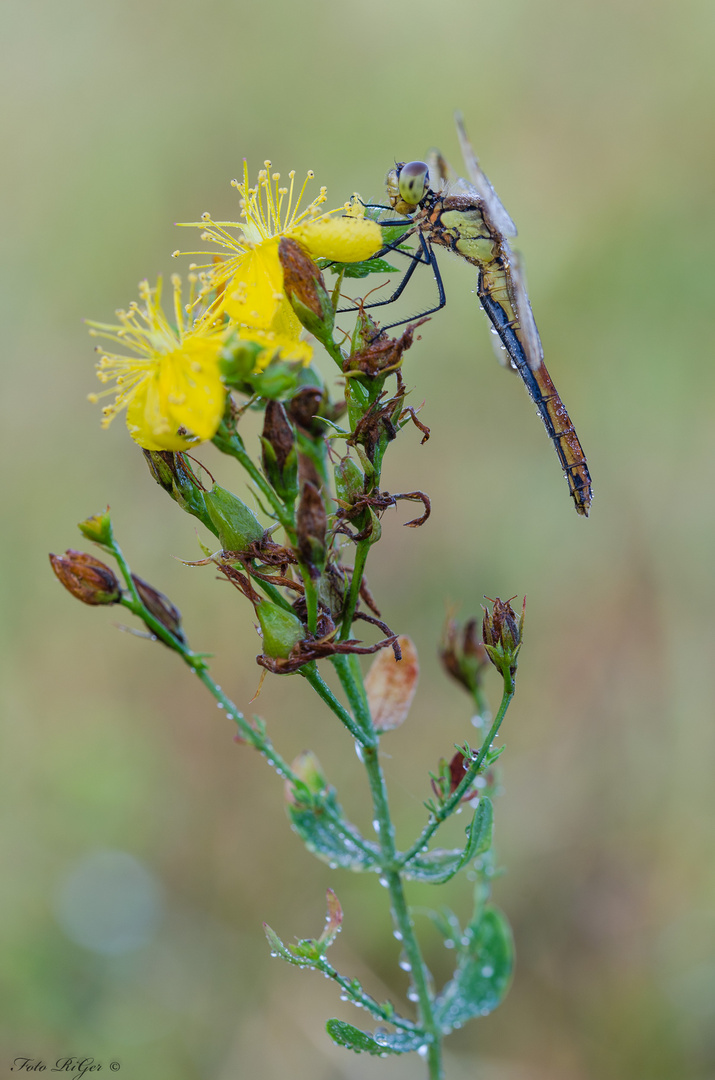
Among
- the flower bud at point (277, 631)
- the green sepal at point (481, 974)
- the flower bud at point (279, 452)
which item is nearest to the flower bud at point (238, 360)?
the flower bud at point (279, 452)

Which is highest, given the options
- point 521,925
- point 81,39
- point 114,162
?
point 81,39

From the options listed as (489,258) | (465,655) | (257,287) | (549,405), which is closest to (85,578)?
(257,287)

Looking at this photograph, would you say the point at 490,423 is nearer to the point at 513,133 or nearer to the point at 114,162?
the point at 513,133

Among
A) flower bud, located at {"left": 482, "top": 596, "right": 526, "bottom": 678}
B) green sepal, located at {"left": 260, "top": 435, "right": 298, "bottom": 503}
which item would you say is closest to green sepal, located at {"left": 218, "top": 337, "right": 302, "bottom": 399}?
green sepal, located at {"left": 260, "top": 435, "right": 298, "bottom": 503}

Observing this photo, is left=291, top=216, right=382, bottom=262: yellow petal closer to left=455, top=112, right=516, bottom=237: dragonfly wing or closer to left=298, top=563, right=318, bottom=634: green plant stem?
left=455, top=112, right=516, bottom=237: dragonfly wing

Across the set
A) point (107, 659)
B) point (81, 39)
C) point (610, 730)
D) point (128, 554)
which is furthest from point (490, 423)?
point (81, 39)

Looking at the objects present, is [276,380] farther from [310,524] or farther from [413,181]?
[413,181]

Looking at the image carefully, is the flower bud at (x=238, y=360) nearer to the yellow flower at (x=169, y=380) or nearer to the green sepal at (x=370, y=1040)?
the yellow flower at (x=169, y=380)
